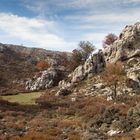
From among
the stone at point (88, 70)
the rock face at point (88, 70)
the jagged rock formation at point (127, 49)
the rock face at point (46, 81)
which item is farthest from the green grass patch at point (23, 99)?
the jagged rock formation at point (127, 49)

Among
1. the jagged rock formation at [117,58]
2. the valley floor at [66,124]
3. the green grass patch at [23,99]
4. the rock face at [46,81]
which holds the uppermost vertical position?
the jagged rock formation at [117,58]

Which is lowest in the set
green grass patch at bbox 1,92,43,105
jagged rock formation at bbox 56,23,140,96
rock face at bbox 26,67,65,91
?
green grass patch at bbox 1,92,43,105

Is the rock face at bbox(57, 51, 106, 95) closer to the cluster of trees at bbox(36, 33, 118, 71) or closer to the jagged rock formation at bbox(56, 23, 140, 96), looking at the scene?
the jagged rock formation at bbox(56, 23, 140, 96)

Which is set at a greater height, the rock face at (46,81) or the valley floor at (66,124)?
the rock face at (46,81)

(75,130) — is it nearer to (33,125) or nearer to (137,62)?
(33,125)

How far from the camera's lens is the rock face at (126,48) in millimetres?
97812

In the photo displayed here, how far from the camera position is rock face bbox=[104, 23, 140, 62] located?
97812mm

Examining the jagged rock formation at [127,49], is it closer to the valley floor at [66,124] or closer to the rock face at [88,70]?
the rock face at [88,70]

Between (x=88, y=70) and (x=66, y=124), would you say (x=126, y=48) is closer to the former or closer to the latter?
(x=88, y=70)

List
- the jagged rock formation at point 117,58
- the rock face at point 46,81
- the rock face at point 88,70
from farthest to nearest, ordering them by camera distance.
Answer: the rock face at point 46,81
the rock face at point 88,70
the jagged rock formation at point 117,58

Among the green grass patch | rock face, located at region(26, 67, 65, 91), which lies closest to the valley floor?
the green grass patch

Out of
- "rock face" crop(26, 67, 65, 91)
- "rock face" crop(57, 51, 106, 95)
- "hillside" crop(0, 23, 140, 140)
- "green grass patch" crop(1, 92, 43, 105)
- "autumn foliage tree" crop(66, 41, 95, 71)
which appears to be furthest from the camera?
"autumn foliage tree" crop(66, 41, 95, 71)

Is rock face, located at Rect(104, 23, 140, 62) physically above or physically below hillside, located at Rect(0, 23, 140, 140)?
above

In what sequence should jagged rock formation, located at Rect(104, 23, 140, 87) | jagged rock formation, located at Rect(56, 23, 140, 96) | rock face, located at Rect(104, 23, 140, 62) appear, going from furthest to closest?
rock face, located at Rect(104, 23, 140, 62) < jagged rock formation, located at Rect(104, 23, 140, 87) < jagged rock formation, located at Rect(56, 23, 140, 96)
